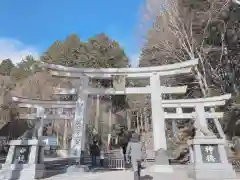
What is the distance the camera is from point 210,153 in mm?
8016

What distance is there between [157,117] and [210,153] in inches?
128

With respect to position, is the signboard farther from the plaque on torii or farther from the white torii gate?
the plaque on torii

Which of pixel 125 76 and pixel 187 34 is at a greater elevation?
pixel 187 34

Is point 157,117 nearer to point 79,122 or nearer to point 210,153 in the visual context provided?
point 210,153

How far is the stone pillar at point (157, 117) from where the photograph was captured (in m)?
10.5

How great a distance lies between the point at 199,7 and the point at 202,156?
1175 cm

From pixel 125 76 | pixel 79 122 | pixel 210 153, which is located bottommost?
pixel 210 153

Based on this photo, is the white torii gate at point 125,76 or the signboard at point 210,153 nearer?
the signboard at point 210,153

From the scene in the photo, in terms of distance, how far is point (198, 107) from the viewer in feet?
40.0

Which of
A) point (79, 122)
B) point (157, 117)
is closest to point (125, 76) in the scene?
point (157, 117)

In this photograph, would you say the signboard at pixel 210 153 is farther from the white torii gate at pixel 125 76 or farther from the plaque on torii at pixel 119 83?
the plaque on torii at pixel 119 83

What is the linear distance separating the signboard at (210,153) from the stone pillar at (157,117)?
8.14 feet

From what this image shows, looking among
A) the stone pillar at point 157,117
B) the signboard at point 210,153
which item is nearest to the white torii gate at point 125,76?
the stone pillar at point 157,117

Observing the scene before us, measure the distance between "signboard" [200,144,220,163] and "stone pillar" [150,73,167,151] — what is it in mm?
2481
